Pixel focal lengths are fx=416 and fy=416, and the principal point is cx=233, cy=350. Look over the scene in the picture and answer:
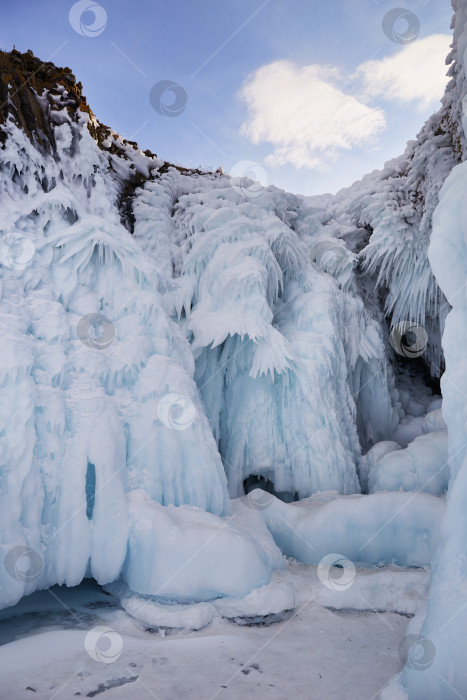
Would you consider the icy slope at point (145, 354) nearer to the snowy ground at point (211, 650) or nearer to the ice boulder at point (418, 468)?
the snowy ground at point (211, 650)

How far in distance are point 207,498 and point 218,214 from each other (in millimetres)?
5779

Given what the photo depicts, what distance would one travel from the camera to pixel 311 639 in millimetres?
3820

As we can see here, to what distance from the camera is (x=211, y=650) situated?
3.50 m

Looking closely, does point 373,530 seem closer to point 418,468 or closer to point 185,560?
point 418,468

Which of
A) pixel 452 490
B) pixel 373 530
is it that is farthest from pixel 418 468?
pixel 452 490

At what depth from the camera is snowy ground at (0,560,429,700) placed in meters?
2.89

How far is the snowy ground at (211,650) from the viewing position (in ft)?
9.48

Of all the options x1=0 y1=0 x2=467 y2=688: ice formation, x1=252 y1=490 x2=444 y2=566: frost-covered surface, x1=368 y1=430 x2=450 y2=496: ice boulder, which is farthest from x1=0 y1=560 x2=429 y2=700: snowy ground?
x1=368 y1=430 x2=450 y2=496: ice boulder

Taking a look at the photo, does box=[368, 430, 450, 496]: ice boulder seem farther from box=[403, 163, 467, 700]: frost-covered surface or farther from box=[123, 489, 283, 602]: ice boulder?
box=[403, 163, 467, 700]: frost-covered surface

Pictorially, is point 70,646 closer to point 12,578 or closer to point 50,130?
point 12,578

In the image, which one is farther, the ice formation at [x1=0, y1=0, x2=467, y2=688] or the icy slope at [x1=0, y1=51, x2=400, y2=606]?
the icy slope at [x1=0, y1=51, x2=400, y2=606]

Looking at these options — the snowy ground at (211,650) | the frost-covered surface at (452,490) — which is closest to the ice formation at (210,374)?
the frost-covered surface at (452,490)

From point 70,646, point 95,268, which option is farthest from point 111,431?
point 95,268

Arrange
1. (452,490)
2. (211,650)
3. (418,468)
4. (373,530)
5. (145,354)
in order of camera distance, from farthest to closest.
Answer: (418,468), (145,354), (373,530), (211,650), (452,490)
